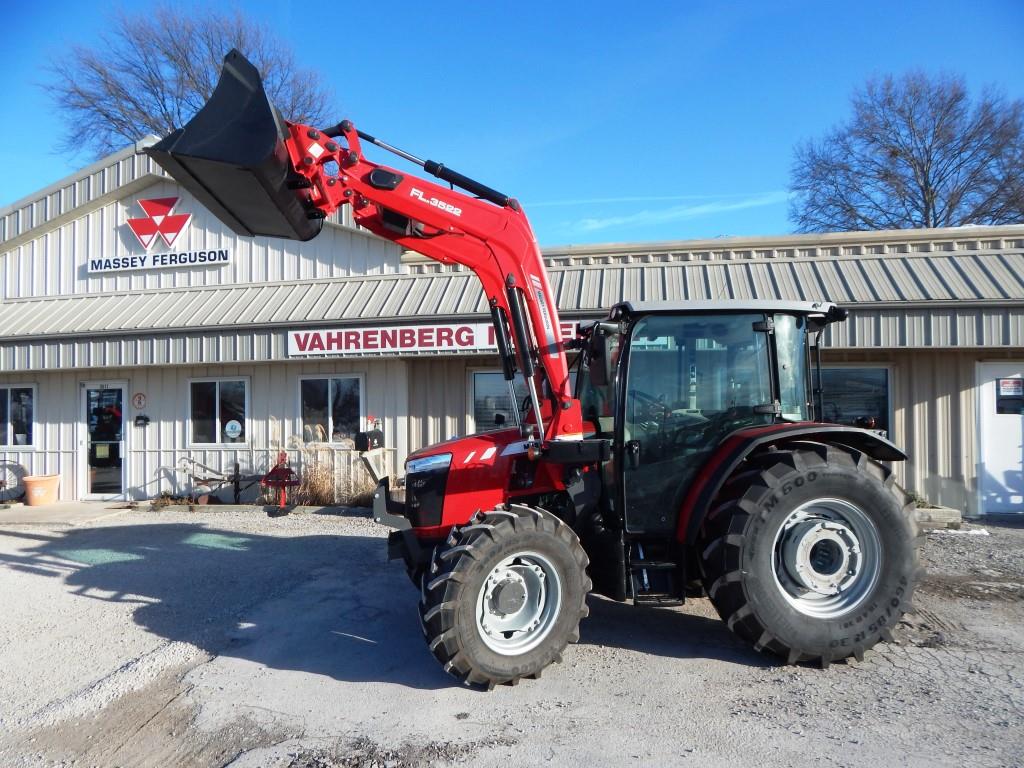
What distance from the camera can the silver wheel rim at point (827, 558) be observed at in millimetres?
4355

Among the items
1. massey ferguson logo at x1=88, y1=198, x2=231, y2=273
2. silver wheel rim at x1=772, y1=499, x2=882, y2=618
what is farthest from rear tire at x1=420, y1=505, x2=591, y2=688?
massey ferguson logo at x1=88, y1=198, x2=231, y2=273

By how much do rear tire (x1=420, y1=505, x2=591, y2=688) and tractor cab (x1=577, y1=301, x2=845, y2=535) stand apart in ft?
1.99

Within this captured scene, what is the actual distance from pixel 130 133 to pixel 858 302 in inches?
990

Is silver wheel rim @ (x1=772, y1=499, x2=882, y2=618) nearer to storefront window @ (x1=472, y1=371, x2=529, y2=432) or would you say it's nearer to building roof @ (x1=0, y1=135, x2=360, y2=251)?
storefront window @ (x1=472, y1=371, x2=529, y2=432)

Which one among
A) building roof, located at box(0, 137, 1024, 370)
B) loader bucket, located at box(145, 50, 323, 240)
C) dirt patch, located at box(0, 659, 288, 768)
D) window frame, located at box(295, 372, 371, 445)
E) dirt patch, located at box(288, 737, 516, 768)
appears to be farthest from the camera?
window frame, located at box(295, 372, 371, 445)

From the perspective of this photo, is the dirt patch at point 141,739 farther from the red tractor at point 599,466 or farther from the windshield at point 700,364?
the windshield at point 700,364

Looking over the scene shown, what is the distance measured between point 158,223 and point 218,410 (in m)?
3.69

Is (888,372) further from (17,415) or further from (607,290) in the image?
(17,415)

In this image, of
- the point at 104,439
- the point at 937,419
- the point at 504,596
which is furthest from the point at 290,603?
the point at 937,419

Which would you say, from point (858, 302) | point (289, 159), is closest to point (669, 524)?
point (289, 159)

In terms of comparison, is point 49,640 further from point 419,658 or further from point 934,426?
point 934,426

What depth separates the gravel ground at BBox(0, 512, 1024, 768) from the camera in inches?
136

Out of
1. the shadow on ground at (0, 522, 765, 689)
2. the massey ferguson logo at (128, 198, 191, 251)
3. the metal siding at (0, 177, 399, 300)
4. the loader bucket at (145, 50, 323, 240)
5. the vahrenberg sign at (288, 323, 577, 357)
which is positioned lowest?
the shadow on ground at (0, 522, 765, 689)

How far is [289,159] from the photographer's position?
4125 millimetres
